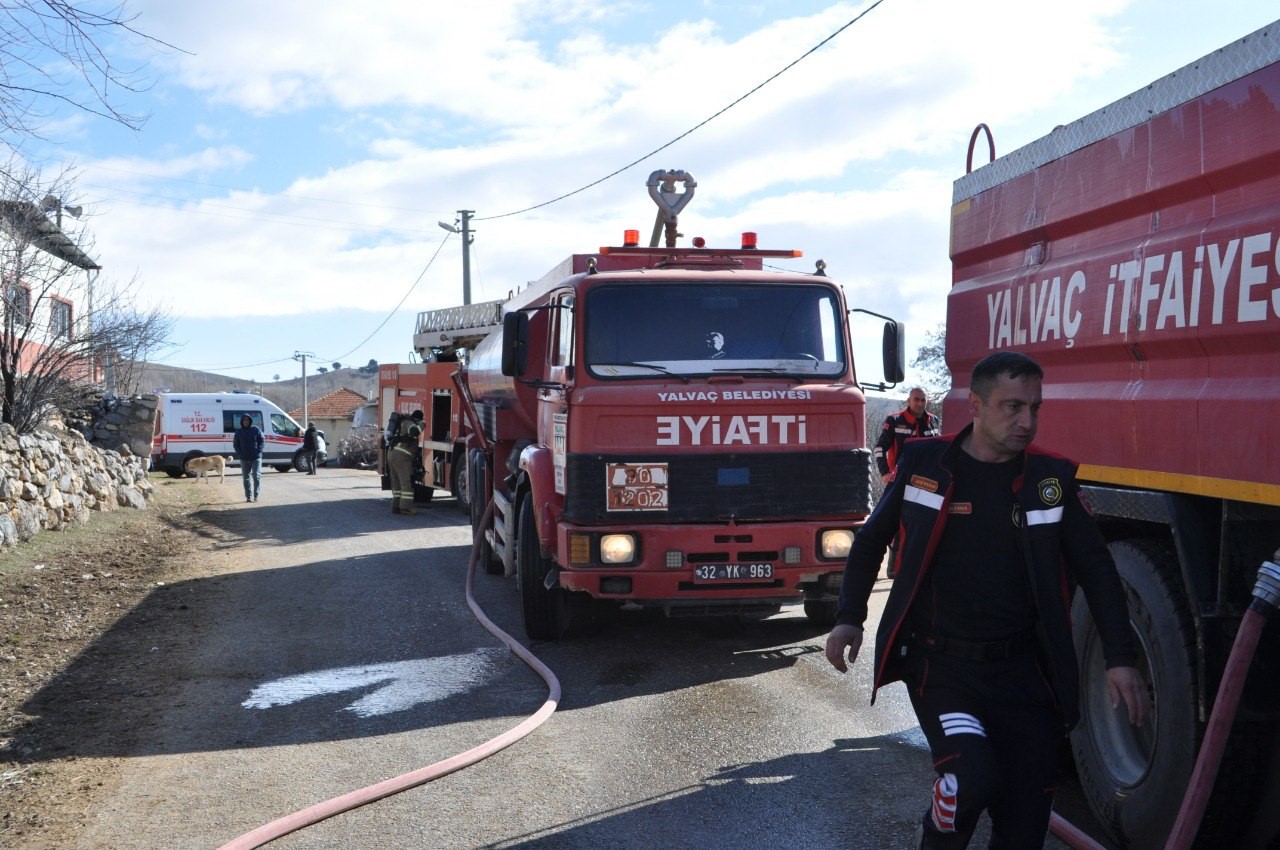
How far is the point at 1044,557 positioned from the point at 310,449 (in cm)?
3452

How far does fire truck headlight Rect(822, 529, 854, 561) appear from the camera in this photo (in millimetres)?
7352

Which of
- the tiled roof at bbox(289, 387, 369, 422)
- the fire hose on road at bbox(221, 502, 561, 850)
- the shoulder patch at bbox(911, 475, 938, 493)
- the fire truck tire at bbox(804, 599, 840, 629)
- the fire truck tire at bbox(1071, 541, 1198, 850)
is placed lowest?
the fire hose on road at bbox(221, 502, 561, 850)

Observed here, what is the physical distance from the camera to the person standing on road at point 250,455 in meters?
21.8

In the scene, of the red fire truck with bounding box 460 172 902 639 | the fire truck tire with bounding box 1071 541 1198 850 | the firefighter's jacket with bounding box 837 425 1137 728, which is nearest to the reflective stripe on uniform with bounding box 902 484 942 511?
the firefighter's jacket with bounding box 837 425 1137 728

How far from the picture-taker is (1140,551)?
4195 millimetres

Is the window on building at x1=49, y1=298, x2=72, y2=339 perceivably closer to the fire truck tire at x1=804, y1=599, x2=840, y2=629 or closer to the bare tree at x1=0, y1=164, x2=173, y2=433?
the bare tree at x1=0, y1=164, x2=173, y2=433

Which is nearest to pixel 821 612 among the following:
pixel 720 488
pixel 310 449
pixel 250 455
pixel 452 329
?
pixel 720 488

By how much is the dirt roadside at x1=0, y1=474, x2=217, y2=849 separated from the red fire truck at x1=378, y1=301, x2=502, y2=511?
14.3ft

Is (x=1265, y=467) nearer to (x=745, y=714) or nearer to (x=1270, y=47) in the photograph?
(x=1270, y=47)

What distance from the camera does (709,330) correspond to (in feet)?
25.2

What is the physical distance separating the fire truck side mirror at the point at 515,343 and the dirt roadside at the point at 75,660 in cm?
295

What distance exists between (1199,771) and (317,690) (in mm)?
5113

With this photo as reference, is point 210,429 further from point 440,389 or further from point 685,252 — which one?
point 685,252

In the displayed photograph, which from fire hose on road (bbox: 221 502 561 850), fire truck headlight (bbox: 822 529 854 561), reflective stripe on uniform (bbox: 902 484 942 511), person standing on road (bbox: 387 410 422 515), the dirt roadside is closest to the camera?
reflective stripe on uniform (bbox: 902 484 942 511)
